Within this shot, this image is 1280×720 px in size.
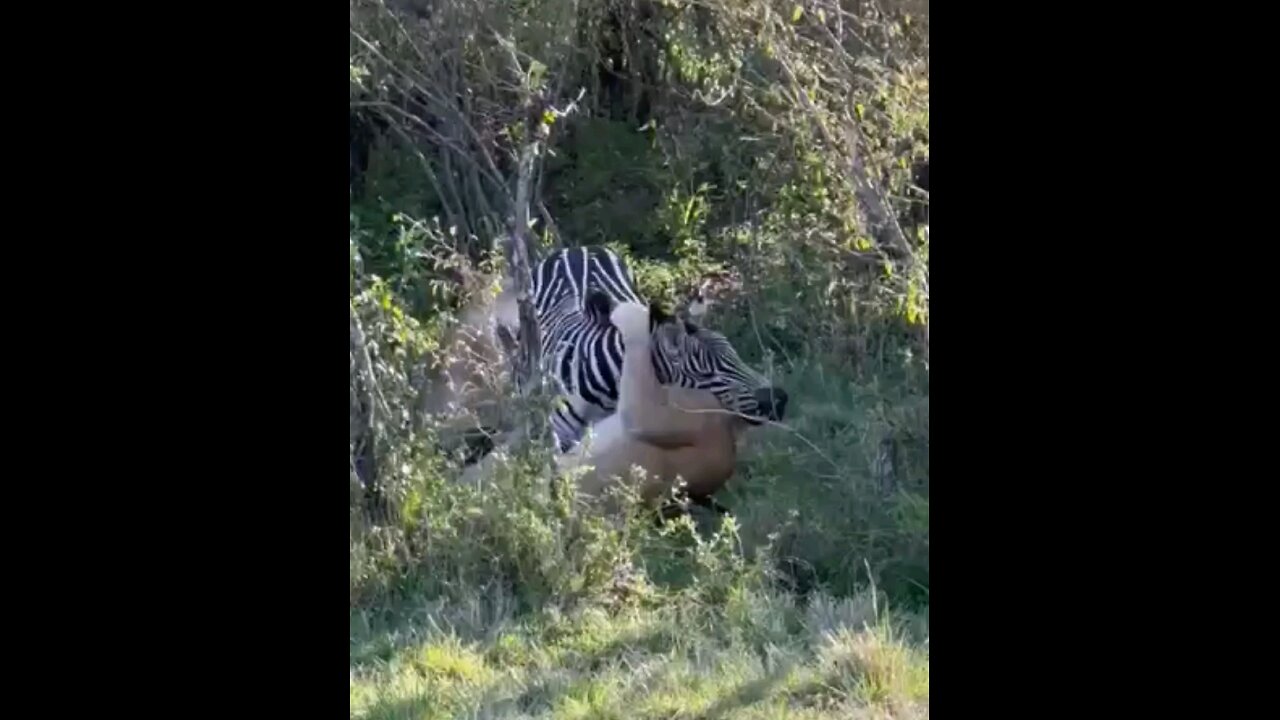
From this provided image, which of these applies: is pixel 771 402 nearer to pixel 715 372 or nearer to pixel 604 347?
pixel 715 372

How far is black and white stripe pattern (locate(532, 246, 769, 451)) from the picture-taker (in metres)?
3.60

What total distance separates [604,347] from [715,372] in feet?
1.01

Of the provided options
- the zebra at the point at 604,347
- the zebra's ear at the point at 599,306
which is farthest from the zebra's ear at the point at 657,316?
the zebra's ear at the point at 599,306

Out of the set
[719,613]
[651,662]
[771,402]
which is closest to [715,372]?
[771,402]

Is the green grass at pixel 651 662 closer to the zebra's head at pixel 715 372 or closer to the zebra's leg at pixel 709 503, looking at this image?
the zebra's leg at pixel 709 503

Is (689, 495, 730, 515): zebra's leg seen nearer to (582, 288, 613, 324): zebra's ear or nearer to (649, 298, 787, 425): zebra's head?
(649, 298, 787, 425): zebra's head

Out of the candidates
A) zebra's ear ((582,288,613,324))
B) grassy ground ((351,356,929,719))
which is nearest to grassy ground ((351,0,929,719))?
grassy ground ((351,356,929,719))

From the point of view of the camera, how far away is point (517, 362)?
345cm

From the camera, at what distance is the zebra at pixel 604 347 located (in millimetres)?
3600

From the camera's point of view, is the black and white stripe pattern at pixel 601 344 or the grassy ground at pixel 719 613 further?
the black and white stripe pattern at pixel 601 344

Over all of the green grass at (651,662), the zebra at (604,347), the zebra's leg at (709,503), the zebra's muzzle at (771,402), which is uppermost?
the zebra at (604,347)
